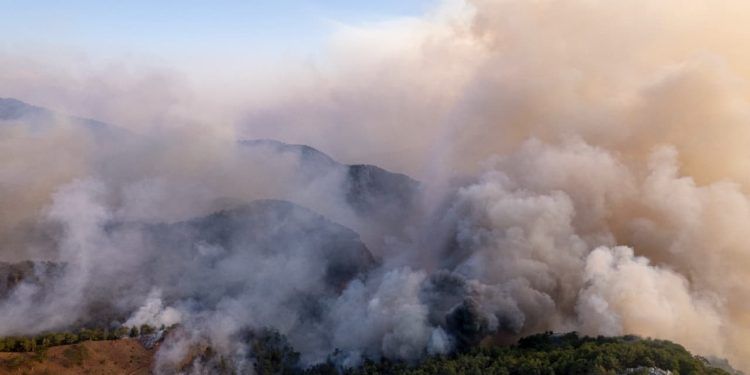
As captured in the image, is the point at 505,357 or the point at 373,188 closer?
the point at 505,357

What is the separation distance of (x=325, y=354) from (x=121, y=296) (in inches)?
1224

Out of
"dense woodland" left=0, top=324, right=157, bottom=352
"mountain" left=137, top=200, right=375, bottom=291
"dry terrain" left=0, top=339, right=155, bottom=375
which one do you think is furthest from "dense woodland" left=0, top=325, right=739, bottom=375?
"mountain" left=137, top=200, right=375, bottom=291

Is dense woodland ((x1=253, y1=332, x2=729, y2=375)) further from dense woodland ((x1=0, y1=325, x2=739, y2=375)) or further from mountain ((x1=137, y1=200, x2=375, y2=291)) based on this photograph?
mountain ((x1=137, y1=200, x2=375, y2=291))

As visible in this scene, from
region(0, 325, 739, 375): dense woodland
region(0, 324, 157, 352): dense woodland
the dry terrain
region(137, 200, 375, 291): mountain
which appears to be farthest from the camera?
region(137, 200, 375, 291): mountain

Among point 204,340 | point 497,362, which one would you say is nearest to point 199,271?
point 204,340

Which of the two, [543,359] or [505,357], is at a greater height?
[543,359]

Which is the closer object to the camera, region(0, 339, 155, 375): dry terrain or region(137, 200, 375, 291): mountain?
region(0, 339, 155, 375): dry terrain

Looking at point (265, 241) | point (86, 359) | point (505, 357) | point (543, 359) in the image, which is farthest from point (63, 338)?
point (543, 359)

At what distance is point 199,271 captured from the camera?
91.7 m

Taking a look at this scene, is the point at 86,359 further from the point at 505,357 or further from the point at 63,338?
the point at 505,357

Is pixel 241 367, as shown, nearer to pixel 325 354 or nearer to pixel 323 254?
pixel 325 354

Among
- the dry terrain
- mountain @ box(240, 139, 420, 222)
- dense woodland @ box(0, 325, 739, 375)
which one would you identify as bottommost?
the dry terrain

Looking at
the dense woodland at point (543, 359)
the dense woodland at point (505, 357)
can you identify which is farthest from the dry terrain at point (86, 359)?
the dense woodland at point (543, 359)

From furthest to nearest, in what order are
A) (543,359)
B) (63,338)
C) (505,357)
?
1. (63,338)
2. (505,357)
3. (543,359)
